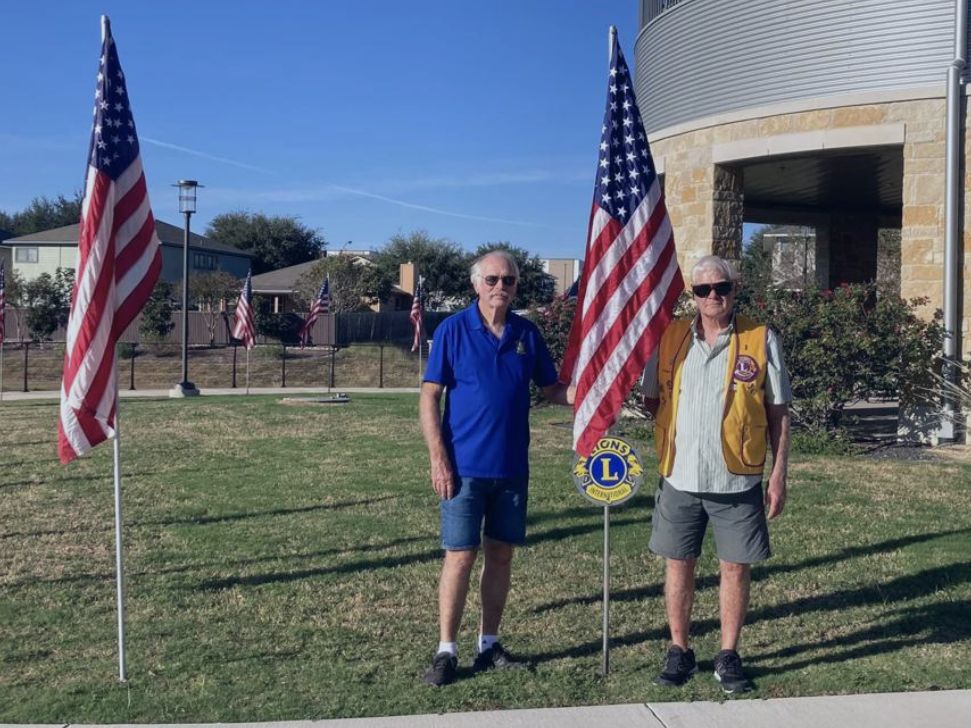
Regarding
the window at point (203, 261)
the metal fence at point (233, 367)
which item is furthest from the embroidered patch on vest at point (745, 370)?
the window at point (203, 261)

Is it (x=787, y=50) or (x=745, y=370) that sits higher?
(x=787, y=50)

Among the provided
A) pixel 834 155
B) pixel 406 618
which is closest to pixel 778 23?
pixel 834 155

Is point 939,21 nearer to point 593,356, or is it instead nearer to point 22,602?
point 593,356

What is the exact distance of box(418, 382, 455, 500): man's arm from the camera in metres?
4.71

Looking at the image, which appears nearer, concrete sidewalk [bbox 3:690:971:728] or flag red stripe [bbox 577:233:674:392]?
concrete sidewalk [bbox 3:690:971:728]

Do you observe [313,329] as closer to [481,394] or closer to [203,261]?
[203,261]

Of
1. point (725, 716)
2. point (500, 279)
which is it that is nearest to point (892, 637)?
point (725, 716)

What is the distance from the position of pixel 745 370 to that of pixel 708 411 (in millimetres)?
242

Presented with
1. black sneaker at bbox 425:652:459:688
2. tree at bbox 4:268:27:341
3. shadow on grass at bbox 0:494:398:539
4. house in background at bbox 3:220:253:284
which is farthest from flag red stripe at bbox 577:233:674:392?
house in background at bbox 3:220:253:284

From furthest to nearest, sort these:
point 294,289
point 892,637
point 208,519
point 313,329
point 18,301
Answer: point 294,289 → point 313,329 → point 18,301 → point 208,519 → point 892,637

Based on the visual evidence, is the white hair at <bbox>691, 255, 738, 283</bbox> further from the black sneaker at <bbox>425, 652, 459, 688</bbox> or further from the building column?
the building column

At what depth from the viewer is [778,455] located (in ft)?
15.4

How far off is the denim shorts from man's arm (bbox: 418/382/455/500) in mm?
56

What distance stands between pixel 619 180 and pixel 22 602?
4294 mm
